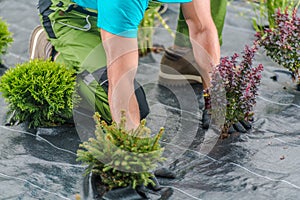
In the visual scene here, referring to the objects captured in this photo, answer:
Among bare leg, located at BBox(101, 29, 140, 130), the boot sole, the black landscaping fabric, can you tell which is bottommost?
the black landscaping fabric

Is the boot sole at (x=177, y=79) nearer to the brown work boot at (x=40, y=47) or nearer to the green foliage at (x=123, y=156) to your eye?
the brown work boot at (x=40, y=47)

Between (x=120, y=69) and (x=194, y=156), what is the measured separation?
0.76 m

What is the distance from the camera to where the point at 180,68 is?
4.43m

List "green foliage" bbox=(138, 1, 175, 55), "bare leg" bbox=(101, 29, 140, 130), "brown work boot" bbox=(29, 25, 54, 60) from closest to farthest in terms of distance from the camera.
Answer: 1. "bare leg" bbox=(101, 29, 140, 130)
2. "brown work boot" bbox=(29, 25, 54, 60)
3. "green foliage" bbox=(138, 1, 175, 55)

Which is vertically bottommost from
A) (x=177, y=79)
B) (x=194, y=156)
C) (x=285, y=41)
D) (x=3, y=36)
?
(x=194, y=156)

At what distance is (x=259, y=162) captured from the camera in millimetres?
3336

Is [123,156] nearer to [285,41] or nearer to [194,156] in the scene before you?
[194,156]

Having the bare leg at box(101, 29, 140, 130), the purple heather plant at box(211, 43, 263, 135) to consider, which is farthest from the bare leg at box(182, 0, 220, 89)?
the bare leg at box(101, 29, 140, 130)

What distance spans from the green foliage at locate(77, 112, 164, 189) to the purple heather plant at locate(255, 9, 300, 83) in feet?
5.28

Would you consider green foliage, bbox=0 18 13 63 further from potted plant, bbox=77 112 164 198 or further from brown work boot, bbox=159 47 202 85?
potted plant, bbox=77 112 164 198

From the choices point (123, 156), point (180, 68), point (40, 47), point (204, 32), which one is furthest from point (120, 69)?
point (180, 68)

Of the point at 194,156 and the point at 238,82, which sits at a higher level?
the point at 238,82

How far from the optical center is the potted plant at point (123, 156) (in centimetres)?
278

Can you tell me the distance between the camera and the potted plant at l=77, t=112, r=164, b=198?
9.12 feet
